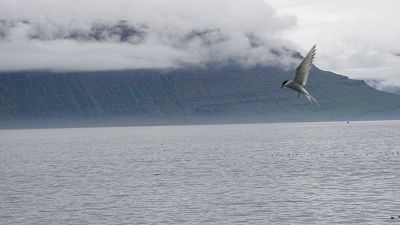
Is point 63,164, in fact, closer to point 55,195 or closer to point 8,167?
point 8,167

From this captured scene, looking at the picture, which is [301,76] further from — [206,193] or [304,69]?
[206,193]

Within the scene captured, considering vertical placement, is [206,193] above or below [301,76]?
below

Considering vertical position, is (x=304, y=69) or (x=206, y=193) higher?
(x=304, y=69)

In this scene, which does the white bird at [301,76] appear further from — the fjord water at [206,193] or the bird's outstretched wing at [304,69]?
the fjord water at [206,193]

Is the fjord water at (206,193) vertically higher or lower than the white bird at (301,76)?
lower

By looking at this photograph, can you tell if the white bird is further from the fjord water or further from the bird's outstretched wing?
the fjord water

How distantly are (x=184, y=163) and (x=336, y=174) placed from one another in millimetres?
48099

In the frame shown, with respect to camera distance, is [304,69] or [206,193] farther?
[206,193]

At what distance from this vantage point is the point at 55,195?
98.8 m

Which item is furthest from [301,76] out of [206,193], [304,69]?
[206,193]

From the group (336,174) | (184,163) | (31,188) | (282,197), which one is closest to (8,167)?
(184,163)

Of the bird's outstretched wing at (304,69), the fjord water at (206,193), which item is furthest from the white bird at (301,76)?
the fjord water at (206,193)

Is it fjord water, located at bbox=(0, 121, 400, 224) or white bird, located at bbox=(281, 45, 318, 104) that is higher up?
white bird, located at bbox=(281, 45, 318, 104)

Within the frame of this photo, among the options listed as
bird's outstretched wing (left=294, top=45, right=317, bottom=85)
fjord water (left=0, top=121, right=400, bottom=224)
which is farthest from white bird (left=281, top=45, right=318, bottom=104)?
fjord water (left=0, top=121, right=400, bottom=224)
